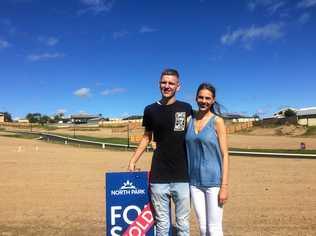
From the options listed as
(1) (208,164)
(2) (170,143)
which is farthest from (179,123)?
(1) (208,164)

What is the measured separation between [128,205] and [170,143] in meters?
1.04

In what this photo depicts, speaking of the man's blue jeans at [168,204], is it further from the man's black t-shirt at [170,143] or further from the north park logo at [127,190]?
the north park logo at [127,190]

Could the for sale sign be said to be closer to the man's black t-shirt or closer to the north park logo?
the north park logo

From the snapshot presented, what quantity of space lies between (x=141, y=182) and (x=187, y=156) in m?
0.76

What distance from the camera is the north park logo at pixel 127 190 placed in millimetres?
5871

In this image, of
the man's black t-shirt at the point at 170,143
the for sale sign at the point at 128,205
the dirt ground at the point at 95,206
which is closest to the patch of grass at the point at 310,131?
the dirt ground at the point at 95,206

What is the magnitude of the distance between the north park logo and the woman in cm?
79

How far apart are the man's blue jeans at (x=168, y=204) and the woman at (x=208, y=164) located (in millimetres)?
154

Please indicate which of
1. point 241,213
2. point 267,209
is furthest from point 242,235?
point 267,209

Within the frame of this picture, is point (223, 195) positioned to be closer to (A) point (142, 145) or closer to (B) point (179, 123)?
(B) point (179, 123)

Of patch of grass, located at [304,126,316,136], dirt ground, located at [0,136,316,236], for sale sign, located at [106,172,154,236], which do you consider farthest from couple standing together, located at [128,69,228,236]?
patch of grass, located at [304,126,316,136]

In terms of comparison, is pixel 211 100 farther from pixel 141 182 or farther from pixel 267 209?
pixel 267 209

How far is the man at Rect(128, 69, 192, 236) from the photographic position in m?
5.41

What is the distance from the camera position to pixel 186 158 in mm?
Answer: 5438
